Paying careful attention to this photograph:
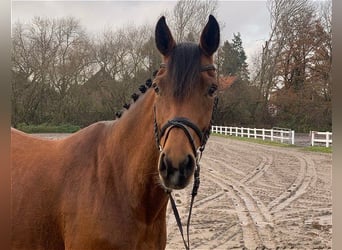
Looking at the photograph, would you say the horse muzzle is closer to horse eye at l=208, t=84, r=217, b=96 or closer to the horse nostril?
the horse nostril

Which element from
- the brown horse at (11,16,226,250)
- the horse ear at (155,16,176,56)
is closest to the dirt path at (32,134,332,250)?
the brown horse at (11,16,226,250)

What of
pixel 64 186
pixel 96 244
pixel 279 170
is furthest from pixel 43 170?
pixel 279 170

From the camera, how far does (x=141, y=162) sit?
1715 millimetres

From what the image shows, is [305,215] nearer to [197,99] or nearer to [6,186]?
[197,99]

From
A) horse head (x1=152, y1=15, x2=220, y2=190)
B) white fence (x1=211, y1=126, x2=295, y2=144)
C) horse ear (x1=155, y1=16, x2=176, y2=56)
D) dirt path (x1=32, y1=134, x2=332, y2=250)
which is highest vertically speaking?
horse ear (x1=155, y1=16, x2=176, y2=56)

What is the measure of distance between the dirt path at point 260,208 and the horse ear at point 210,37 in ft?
2.62

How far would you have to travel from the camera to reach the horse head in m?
1.28

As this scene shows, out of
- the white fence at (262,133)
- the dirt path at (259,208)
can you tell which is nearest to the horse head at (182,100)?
the dirt path at (259,208)

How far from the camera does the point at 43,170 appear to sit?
2.02 metres

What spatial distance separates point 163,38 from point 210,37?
0.72 ft

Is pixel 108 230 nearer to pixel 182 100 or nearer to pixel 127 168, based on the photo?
pixel 127 168

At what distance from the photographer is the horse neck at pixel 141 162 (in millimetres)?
1691

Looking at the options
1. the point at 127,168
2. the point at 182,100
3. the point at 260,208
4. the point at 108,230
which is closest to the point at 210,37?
the point at 182,100

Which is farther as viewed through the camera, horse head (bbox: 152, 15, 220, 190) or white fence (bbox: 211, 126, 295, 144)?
white fence (bbox: 211, 126, 295, 144)
